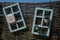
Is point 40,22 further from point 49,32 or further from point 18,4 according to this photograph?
point 18,4

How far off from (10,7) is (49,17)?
0.92 m

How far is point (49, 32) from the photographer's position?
303 cm

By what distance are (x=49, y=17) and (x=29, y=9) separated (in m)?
0.49

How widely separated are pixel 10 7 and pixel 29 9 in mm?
439

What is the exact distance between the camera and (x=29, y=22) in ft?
10.2

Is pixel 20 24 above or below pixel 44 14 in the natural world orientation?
below

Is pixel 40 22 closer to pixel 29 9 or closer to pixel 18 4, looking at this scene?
pixel 29 9

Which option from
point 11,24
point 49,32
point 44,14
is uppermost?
point 44,14

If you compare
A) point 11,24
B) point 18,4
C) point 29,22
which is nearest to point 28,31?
point 29,22

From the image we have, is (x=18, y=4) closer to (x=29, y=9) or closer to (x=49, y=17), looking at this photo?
(x=29, y=9)

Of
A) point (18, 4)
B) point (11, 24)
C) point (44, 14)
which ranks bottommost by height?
point (11, 24)

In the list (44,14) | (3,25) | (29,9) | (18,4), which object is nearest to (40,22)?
(44,14)

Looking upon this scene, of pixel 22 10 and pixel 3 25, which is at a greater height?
pixel 22 10

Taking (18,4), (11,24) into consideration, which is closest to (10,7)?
(18,4)
